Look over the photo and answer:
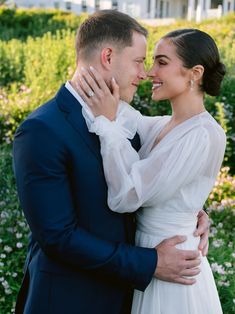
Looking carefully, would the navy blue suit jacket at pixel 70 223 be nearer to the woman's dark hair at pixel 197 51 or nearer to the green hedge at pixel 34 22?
the woman's dark hair at pixel 197 51

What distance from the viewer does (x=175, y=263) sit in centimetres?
209

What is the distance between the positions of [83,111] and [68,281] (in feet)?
2.15

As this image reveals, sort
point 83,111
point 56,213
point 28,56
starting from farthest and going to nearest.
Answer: point 28,56 → point 83,111 → point 56,213

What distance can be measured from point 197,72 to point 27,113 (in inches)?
188

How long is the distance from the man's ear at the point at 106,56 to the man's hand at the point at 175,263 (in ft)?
2.37

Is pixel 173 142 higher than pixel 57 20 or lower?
higher

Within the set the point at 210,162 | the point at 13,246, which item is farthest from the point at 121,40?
the point at 13,246

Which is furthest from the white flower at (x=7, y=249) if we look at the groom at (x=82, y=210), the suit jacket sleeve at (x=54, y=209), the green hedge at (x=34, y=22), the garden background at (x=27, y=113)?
the green hedge at (x=34, y=22)

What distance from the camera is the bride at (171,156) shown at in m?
2.05

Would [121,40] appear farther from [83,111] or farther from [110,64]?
[83,111]

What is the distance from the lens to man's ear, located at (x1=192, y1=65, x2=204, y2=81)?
225 centimetres

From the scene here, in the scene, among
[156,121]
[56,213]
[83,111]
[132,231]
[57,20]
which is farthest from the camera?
[57,20]

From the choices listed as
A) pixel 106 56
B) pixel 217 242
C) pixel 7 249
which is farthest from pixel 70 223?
pixel 217 242

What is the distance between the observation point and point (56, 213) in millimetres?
1919
